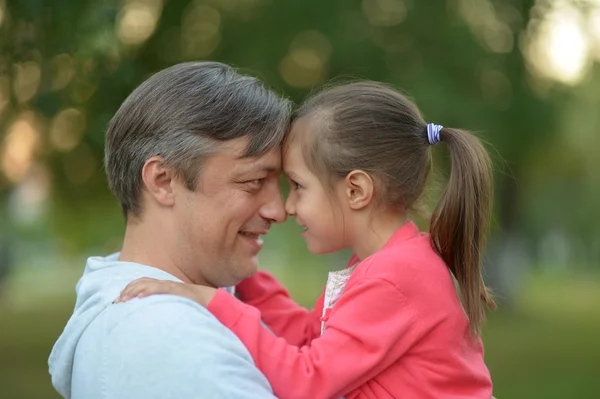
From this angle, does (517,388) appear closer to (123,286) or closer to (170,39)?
(170,39)

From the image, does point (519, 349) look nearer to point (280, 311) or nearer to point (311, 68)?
point (311, 68)

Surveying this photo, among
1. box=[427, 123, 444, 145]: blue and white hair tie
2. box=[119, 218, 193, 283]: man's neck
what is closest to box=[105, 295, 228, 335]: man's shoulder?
box=[119, 218, 193, 283]: man's neck

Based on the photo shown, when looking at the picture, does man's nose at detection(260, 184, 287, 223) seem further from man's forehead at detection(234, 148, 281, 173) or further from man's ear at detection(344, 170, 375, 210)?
man's ear at detection(344, 170, 375, 210)

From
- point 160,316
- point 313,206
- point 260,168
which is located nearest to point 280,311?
point 313,206

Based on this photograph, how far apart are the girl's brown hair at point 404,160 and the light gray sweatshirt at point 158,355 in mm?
701

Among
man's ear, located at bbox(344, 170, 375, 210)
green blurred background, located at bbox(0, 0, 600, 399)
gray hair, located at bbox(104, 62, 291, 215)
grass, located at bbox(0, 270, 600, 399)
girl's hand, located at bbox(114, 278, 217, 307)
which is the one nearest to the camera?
girl's hand, located at bbox(114, 278, 217, 307)

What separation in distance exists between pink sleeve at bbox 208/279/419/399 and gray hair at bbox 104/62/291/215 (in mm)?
488

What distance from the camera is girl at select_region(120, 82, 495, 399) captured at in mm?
2414

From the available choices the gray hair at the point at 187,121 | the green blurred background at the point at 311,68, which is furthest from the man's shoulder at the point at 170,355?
the green blurred background at the point at 311,68

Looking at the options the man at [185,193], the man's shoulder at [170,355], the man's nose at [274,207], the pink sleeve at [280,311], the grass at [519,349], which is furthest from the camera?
the grass at [519,349]

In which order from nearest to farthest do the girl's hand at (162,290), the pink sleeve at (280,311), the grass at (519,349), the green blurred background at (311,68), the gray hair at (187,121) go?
the girl's hand at (162,290) < the gray hair at (187,121) < the pink sleeve at (280,311) < the green blurred background at (311,68) < the grass at (519,349)

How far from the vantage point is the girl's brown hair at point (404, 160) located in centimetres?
267

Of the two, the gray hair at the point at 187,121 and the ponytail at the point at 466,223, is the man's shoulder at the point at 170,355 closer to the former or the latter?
the gray hair at the point at 187,121

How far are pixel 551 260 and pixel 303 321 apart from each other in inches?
1284
